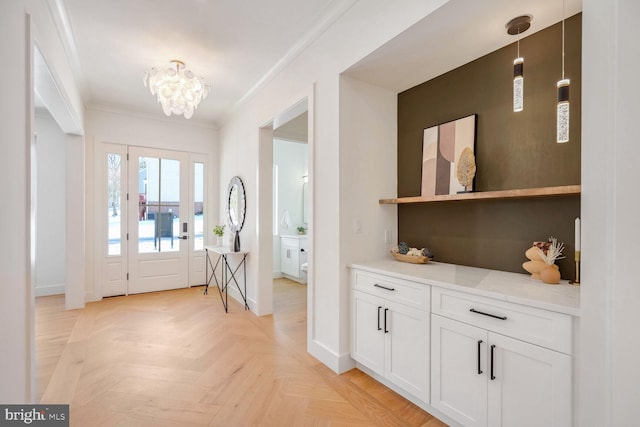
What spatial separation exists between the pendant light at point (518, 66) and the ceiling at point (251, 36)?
41mm

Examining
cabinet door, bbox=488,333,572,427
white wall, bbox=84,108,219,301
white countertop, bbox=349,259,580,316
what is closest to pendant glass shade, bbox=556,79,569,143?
white countertop, bbox=349,259,580,316

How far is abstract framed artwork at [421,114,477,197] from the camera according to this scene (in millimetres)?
2234

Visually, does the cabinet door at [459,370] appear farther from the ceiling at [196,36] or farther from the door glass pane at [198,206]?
the door glass pane at [198,206]

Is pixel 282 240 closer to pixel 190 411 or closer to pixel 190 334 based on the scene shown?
pixel 190 334

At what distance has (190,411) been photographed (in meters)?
1.96

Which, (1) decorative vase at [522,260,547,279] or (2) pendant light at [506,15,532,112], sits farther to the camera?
(1) decorative vase at [522,260,547,279]

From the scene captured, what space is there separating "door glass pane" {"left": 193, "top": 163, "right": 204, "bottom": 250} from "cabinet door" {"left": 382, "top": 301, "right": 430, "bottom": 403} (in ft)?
13.4

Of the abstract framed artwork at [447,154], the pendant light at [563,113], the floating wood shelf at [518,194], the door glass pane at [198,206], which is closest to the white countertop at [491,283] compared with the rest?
the floating wood shelf at [518,194]

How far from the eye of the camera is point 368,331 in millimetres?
2295

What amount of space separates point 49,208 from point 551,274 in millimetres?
6489

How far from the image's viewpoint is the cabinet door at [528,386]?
130cm
